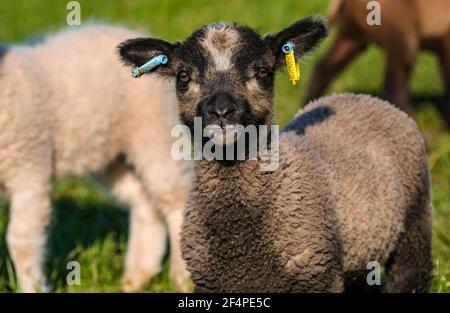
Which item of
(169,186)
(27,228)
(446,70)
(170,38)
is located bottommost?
(27,228)

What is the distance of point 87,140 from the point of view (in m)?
6.73

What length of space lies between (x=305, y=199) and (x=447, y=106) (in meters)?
4.73

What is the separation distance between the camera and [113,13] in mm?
14211

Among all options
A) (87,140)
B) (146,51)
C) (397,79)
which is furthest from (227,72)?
(397,79)

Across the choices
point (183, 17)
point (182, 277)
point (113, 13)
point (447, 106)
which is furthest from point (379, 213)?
point (113, 13)

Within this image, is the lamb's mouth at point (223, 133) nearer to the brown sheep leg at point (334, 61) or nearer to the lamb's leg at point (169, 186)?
the lamb's leg at point (169, 186)

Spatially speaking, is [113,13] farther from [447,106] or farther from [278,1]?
[447,106]

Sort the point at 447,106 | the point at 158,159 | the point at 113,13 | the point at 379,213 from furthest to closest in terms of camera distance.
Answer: the point at 113,13 → the point at 447,106 → the point at 158,159 → the point at 379,213

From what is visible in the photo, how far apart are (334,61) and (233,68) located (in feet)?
15.7

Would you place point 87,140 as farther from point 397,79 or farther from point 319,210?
point 397,79

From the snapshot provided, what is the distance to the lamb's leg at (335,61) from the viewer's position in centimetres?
934

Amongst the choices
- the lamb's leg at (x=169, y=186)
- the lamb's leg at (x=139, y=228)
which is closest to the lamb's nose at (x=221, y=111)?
the lamb's leg at (x=169, y=186)

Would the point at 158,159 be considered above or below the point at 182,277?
above
